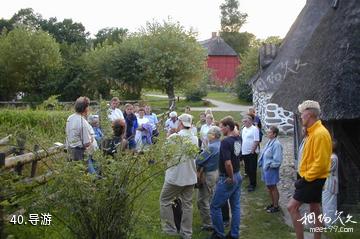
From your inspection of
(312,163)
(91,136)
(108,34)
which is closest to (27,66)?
(108,34)

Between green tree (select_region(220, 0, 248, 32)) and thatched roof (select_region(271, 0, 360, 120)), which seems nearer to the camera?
thatched roof (select_region(271, 0, 360, 120))

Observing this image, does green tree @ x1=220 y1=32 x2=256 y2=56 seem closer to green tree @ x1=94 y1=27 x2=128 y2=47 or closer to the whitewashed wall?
green tree @ x1=94 y1=27 x2=128 y2=47

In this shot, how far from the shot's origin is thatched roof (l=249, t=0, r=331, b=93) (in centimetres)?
1366

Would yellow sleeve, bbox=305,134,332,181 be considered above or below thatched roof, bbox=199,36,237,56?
below

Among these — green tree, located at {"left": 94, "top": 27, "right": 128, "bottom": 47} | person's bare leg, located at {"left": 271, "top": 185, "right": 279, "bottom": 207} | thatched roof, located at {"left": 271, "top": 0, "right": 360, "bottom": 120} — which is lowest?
person's bare leg, located at {"left": 271, "top": 185, "right": 279, "bottom": 207}

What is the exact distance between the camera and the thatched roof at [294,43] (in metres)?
13.7

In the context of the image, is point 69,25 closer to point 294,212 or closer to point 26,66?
point 26,66

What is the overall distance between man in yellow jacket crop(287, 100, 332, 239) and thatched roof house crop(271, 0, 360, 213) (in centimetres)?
175

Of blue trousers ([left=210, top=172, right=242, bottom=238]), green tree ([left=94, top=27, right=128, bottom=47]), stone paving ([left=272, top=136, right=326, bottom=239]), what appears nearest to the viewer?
blue trousers ([left=210, top=172, right=242, bottom=238])

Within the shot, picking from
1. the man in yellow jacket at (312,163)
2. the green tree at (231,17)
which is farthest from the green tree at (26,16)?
the man in yellow jacket at (312,163)

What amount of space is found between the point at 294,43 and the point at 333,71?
302 inches

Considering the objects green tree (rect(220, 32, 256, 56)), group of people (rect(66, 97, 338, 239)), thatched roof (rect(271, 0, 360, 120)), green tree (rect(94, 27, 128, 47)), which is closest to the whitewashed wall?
thatched roof (rect(271, 0, 360, 120))

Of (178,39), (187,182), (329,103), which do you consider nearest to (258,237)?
(187,182)

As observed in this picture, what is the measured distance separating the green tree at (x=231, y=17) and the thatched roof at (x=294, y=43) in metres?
57.7
